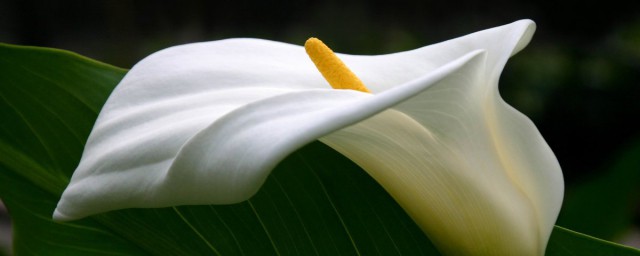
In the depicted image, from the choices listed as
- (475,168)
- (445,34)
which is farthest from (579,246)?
(445,34)

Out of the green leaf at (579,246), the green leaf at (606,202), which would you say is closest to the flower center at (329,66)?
the green leaf at (579,246)

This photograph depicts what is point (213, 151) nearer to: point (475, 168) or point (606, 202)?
point (475, 168)

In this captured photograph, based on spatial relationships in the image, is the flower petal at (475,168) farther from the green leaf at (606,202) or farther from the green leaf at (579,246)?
A: the green leaf at (606,202)

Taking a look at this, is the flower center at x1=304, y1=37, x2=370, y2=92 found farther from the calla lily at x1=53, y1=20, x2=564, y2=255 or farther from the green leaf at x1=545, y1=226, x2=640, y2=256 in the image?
the green leaf at x1=545, y1=226, x2=640, y2=256

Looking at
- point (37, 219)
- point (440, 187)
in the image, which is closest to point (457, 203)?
point (440, 187)

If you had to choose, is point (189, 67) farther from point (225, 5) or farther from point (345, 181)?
point (225, 5)
